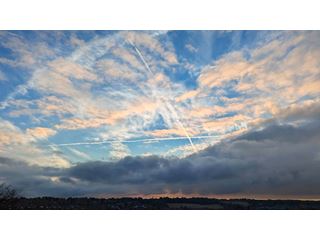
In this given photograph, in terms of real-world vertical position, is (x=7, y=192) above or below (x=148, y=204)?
above

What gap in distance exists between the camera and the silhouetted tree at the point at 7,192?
6.61 metres

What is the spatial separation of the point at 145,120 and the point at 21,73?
2.20 m

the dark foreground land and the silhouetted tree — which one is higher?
the silhouetted tree

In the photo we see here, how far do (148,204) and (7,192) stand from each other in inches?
89.2

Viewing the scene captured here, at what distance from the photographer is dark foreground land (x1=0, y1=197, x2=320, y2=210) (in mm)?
6512

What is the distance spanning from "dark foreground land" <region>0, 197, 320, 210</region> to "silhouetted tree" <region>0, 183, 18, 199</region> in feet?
0.21

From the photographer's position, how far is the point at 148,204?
661cm

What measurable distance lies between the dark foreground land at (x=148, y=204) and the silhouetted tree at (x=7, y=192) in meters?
0.06

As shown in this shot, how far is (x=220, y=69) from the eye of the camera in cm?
692
